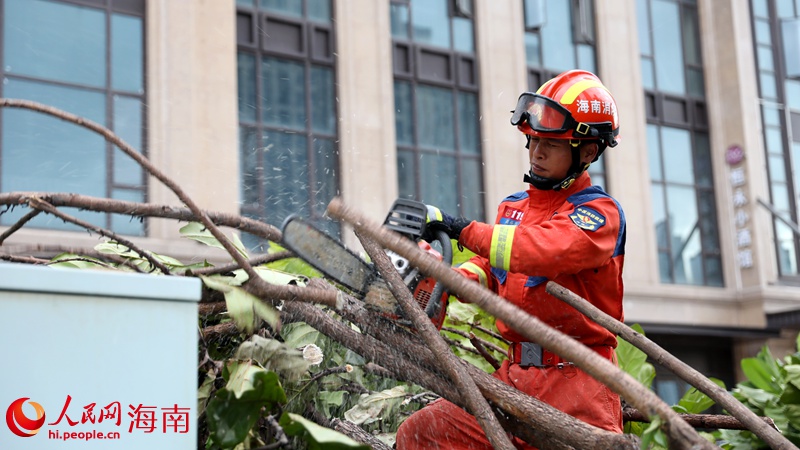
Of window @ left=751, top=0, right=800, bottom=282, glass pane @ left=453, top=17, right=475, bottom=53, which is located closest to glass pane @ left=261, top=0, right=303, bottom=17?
glass pane @ left=453, top=17, right=475, bottom=53

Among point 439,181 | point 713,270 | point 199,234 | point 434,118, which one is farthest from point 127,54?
point 713,270

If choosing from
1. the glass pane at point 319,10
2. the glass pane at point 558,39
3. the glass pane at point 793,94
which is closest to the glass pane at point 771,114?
the glass pane at point 793,94

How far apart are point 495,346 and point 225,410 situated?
5.20 feet

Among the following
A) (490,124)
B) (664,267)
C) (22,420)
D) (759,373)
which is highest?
(490,124)

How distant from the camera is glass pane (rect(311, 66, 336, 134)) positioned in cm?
1417

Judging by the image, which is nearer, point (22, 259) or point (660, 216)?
point (22, 259)

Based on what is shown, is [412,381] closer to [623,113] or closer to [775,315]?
[623,113]

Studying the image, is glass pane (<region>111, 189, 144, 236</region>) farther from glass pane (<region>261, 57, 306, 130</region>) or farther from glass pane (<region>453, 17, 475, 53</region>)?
glass pane (<region>453, 17, 475, 53</region>)

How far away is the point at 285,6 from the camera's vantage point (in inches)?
567

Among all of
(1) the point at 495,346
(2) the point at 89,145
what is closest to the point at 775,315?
(2) the point at 89,145

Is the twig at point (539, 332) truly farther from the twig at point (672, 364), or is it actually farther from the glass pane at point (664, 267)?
the glass pane at point (664, 267)

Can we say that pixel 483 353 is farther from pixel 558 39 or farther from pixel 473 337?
pixel 558 39

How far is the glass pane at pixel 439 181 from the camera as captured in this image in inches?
594

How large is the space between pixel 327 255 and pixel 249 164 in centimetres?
1098
